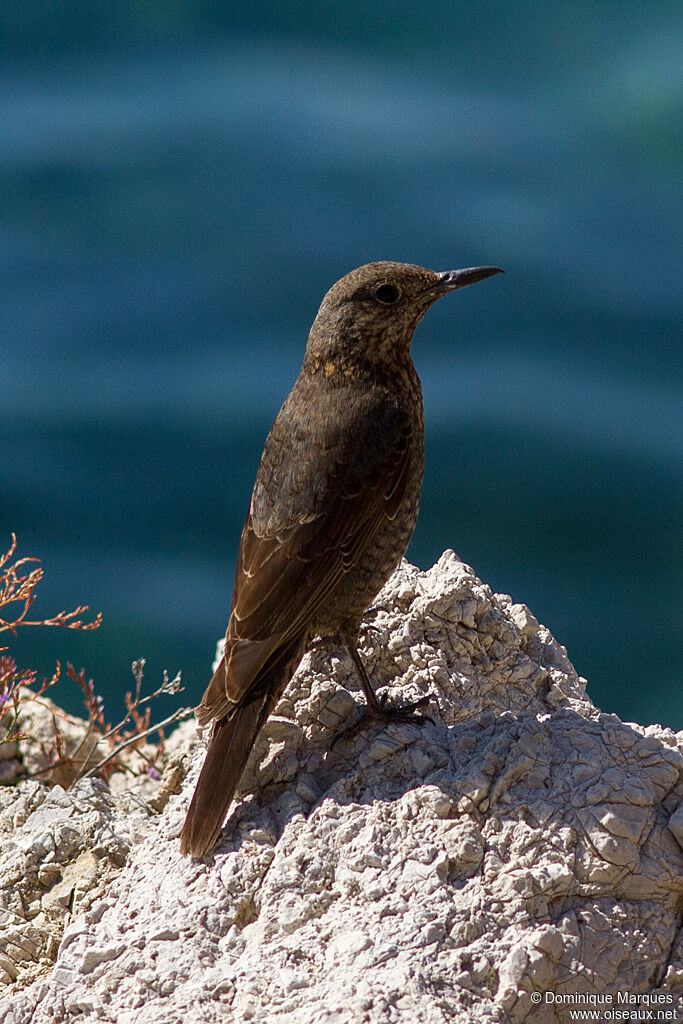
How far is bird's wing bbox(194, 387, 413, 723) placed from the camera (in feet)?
12.1

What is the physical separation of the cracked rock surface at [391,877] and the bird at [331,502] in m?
0.18

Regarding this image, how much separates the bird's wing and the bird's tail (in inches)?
3.0

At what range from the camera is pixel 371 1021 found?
276cm

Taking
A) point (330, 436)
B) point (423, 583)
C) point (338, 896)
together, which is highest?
point (330, 436)

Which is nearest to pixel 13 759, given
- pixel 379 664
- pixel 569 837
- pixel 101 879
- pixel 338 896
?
pixel 101 879

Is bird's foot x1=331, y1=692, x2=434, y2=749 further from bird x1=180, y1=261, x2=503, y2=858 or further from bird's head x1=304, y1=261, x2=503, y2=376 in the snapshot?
bird's head x1=304, y1=261, x2=503, y2=376

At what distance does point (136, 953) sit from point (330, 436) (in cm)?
161

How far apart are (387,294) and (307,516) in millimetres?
764

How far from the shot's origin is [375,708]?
142 inches

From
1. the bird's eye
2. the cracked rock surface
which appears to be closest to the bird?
the bird's eye

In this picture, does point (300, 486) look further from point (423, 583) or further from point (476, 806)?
point (476, 806)

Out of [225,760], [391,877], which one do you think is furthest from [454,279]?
[391,877]

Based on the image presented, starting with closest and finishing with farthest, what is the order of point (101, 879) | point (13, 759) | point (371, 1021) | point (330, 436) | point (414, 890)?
point (371, 1021) → point (414, 890) → point (101, 879) → point (330, 436) → point (13, 759)

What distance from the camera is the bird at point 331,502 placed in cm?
360
